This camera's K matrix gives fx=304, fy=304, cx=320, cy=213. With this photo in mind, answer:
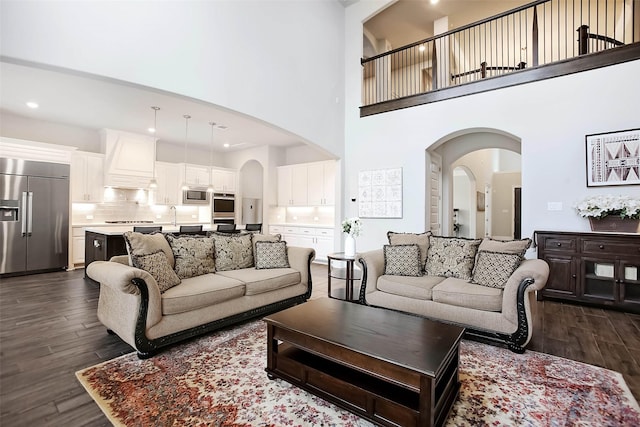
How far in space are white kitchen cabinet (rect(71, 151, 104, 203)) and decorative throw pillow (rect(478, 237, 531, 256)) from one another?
24.1 feet

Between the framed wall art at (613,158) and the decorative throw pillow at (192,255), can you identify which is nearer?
the decorative throw pillow at (192,255)

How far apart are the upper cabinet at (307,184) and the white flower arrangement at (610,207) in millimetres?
4574

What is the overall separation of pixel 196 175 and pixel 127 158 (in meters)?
1.68

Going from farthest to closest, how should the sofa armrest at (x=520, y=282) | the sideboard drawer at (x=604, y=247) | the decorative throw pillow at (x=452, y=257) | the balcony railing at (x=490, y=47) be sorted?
the balcony railing at (x=490, y=47)
the sideboard drawer at (x=604, y=247)
the decorative throw pillow at (x=452, y=257)
the sofa armrest at (x=520, y=282)

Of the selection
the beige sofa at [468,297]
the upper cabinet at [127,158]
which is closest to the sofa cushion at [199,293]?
the beige sofa at [468,297]

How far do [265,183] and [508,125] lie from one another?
5.63 metres

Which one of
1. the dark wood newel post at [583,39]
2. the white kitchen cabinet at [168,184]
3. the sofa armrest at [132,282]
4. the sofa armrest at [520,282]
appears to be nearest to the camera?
the sofa armrest at [132,282]

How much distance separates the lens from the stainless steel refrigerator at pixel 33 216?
527 centimetres

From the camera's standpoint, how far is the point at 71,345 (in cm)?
268

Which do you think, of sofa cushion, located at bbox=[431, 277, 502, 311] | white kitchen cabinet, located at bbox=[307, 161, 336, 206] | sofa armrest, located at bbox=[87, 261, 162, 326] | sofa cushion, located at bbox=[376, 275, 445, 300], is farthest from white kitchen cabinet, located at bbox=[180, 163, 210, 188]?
sofa cushion, located at bbox=[431, 277, 502, 311]

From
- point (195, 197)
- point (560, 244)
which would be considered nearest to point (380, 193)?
point (560, 244)

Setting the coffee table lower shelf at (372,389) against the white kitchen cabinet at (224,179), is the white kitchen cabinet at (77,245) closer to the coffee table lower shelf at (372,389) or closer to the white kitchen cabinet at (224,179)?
the white kitchen cabinet at (224,179)

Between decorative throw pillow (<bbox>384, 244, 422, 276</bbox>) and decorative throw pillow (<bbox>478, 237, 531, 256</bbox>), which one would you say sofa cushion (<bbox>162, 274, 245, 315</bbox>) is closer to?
decorative throw pillow (<bbox>384, 244, 422, 276</bbox>)

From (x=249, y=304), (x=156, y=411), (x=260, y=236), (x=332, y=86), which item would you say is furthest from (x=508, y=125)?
(x=156, y=411)
